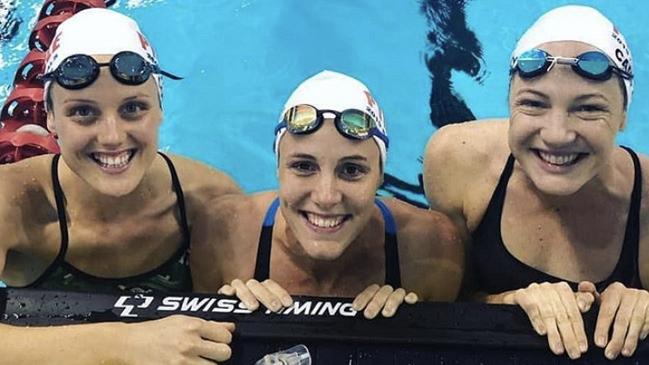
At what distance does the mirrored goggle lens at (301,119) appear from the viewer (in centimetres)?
300

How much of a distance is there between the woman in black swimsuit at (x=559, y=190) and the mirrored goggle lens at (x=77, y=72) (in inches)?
60.3

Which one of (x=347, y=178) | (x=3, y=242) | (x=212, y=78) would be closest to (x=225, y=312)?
(x=347, y=178)

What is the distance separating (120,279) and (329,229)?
1.09m

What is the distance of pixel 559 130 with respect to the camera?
9.68ft

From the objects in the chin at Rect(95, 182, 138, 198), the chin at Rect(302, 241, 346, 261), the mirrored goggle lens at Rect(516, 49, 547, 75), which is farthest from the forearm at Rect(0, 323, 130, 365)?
the mirrored goggle lens at Rect(516, 49, 547, 75)

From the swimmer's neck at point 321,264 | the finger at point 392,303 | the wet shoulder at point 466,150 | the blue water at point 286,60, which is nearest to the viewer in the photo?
the finger at point 392,303

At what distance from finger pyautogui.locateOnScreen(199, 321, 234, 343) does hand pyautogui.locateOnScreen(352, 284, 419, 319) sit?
485 millimetres

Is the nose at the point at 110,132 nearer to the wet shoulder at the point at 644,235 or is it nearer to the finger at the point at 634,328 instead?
the finger at the point at 634,328

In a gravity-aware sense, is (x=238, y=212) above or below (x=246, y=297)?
above

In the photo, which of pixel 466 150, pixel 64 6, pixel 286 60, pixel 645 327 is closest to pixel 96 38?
pixel 466 150

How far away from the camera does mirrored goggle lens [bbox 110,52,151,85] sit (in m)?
3.10

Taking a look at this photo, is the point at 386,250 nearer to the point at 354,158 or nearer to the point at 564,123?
the point at 354,158

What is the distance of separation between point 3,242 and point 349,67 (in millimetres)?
3912

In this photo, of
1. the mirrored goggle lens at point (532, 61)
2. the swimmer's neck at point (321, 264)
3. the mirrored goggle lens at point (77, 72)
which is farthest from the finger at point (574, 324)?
the mirrored goggle lens at point (77, 72)
